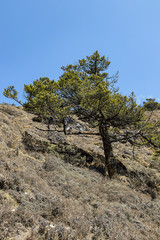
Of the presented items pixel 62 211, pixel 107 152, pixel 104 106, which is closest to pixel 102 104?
pixel 104 106

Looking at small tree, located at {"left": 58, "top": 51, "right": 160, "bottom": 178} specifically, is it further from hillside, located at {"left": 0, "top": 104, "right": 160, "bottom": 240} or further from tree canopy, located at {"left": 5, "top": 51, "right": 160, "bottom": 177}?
hillside, located at {"left": 0, "top": 104, "right": 160, "bottom": 240}

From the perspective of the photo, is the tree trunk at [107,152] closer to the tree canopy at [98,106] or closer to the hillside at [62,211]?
the tree canopy at [98,106]

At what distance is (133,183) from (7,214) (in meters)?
9.68

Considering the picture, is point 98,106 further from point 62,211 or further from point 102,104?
point 62,211

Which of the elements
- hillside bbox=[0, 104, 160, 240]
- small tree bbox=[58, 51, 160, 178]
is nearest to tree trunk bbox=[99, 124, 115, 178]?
small tree bbox=[58, 51, 160, 178]

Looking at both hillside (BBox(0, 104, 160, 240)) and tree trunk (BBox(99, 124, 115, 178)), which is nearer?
hillside (BBox(0, 104, 160, 240))

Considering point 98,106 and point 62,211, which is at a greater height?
point 98,106

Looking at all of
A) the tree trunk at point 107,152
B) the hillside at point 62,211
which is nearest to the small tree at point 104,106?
the tree trunk at point 107,152

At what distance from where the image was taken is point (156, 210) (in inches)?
246

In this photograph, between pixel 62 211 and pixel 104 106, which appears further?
pixel 104 106

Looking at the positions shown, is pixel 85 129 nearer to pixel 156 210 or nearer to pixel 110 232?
pixel 156 210

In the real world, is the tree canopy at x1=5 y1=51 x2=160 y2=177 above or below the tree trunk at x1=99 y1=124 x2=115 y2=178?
above

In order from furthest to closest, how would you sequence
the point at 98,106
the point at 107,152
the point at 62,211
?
the point at 107,152 → the point at 98,106 → the point at 62,211

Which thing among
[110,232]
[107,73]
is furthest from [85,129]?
[110,232]
